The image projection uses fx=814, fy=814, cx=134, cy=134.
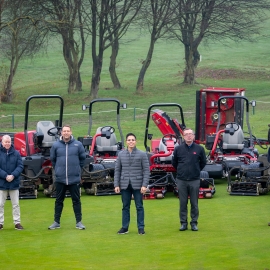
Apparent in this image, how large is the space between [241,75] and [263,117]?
21321mm

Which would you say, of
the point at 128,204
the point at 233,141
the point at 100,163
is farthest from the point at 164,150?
the point at 128,204

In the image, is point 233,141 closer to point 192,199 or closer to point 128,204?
point 192,199

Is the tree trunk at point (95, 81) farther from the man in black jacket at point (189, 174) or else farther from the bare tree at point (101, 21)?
the man in black jacket at point (189, 174)

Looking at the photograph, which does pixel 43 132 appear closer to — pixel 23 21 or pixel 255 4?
pixel 23 21

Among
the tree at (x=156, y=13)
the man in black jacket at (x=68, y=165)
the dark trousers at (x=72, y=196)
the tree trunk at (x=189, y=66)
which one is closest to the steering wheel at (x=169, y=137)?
the man in black jacket at (x=68, y=165)

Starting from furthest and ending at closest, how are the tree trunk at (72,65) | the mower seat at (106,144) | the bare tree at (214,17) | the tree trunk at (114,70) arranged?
the tree trunk at (114,70)
the bare tree at (214,17)
the tree trunk at (72,65)
the mower seat at (106,144)

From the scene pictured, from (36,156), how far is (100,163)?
5.24 feet

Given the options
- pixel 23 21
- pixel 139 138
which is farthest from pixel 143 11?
pixel 139 138

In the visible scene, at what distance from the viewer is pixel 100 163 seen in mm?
19375

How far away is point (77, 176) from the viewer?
44.9 feet

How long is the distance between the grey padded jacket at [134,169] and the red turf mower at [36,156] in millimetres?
4872

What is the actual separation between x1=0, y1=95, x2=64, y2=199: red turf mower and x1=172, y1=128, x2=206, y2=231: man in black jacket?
16.5ft

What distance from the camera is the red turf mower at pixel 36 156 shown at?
17891mm

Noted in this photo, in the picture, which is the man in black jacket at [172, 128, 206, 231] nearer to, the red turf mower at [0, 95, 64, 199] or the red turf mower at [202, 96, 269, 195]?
the red turf mower at [202, 96, 269, 195]
